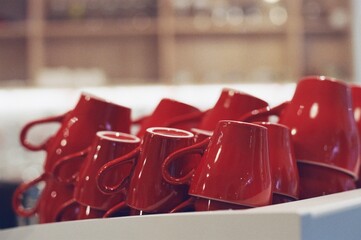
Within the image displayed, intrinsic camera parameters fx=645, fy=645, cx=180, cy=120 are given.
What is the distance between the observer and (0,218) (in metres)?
1.06

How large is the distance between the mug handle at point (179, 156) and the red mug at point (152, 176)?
13mm

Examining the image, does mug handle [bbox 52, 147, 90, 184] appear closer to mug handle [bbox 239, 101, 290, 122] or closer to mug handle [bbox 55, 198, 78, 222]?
mug handle [bbox 55, 198, 78, 222]

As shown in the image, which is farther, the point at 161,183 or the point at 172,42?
the point at 172,42

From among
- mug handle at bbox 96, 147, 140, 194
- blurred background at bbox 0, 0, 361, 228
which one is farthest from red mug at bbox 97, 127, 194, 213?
blurred background at bbox 0, 0, 361, 228

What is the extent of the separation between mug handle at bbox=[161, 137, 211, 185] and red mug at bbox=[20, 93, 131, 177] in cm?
17

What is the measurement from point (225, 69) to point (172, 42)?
0.37 m

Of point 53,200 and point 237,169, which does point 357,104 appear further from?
point 53,200

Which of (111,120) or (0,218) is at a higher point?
(111,120)

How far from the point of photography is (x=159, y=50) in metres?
3.61

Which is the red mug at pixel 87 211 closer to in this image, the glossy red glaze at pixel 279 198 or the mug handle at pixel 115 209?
the mug handle at pixel 115 209

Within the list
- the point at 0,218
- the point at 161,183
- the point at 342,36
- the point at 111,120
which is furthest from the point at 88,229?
the point at 342,36

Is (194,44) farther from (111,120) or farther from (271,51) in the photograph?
(111,120)

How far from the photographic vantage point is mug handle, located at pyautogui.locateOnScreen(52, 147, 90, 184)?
0.69 metres

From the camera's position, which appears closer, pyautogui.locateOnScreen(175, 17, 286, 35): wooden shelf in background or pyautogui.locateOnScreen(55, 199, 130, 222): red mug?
pyautogui.locateOnScreen(55, 199, 130, 222): red mug
